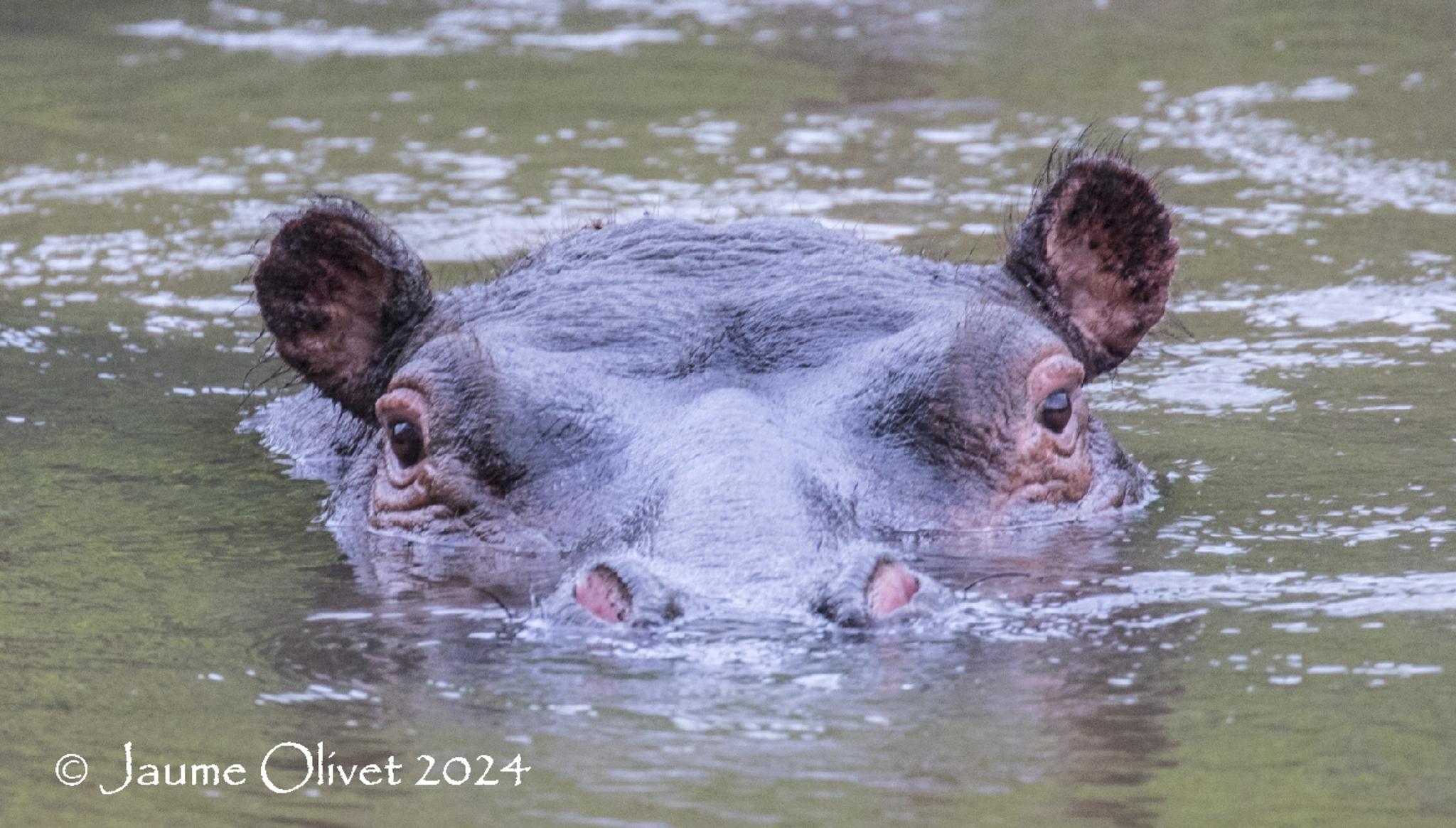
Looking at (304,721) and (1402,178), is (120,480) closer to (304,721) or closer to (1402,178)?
(304,721)

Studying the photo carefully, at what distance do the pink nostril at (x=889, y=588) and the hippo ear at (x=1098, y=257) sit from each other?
223cm

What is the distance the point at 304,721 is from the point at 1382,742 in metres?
2.08

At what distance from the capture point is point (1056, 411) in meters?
5.93

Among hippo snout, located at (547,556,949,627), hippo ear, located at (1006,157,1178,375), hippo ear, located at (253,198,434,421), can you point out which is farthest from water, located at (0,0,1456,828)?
hippo ear, located at (1006,157,1178,375)

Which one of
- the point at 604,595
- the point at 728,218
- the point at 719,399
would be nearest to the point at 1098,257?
the point at 719,399

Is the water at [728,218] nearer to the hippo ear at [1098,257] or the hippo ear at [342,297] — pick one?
the hippo ear at [342,297]

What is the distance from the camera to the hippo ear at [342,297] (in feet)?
21.1

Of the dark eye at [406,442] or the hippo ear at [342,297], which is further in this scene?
the hippo ear at [342,297]

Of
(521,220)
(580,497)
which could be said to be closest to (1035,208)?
(580,497)

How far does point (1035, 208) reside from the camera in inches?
261

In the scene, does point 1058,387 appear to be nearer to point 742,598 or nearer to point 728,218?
point 742,598

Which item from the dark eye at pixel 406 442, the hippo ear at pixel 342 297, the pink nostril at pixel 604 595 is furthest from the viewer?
the hippo ear at pixel 342 297

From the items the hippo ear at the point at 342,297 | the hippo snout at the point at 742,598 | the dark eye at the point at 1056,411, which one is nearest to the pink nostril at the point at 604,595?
the hippo snout at the point at 742,598

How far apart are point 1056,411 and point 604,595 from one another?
1.83 meters
